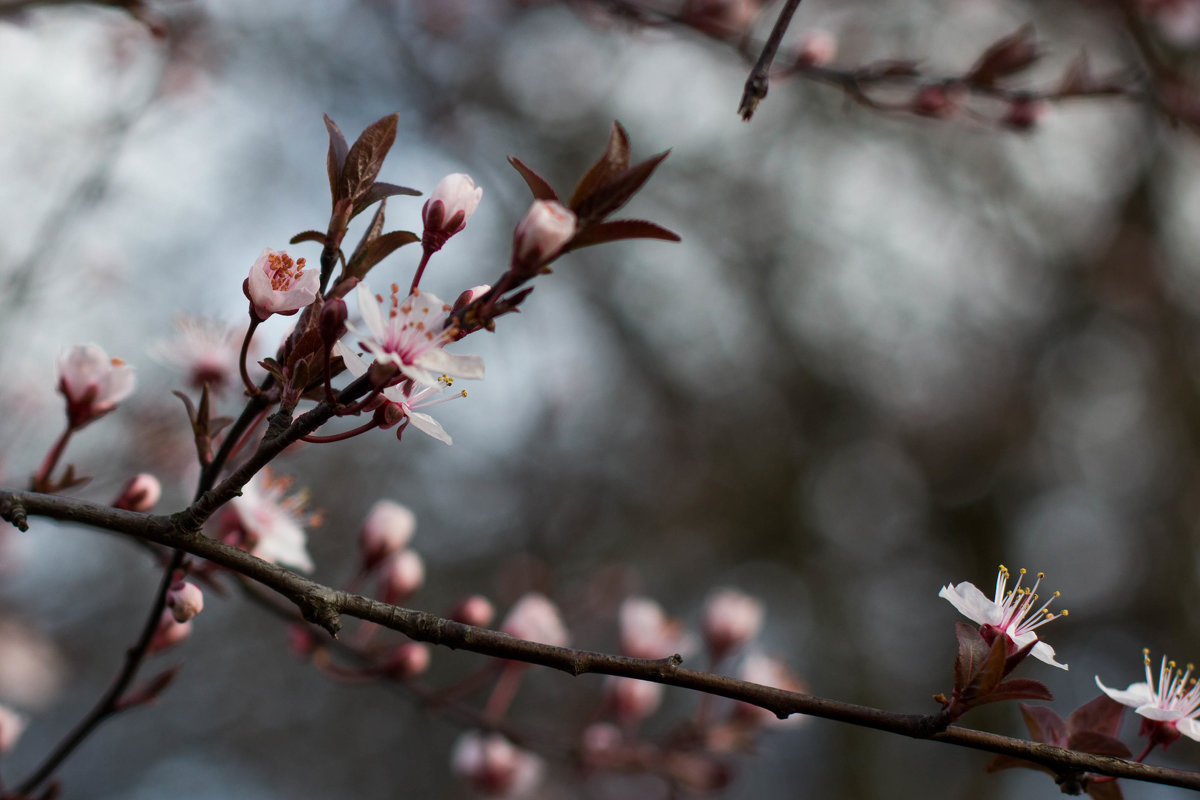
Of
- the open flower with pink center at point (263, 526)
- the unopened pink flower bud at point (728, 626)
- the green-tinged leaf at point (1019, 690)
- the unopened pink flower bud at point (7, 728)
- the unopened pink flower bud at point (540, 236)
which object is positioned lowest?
the unopened pink flower bud at point (7, 728)

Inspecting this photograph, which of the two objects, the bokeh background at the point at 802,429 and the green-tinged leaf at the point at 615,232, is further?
the bokeh background at the point at 802,429

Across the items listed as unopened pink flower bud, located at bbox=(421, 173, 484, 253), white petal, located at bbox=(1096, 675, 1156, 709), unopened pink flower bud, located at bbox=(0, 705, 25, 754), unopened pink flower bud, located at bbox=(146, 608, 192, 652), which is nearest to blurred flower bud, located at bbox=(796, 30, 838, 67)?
unopened pink flower bud, located at bbox=(421, 173, 484, 253)

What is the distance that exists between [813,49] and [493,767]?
1647 millimetres

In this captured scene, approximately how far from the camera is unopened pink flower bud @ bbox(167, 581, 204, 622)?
88cm

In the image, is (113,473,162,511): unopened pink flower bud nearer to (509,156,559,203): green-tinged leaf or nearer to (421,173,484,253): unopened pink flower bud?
(421,173,484,253): unopened pink flower bud

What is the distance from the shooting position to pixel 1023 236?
221 inches

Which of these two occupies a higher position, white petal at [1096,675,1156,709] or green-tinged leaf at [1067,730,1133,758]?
white petal at [1096,675,1156,709]

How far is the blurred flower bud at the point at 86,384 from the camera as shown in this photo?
→ 104 centimetres

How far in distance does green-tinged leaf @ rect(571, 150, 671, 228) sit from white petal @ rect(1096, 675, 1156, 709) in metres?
0.67

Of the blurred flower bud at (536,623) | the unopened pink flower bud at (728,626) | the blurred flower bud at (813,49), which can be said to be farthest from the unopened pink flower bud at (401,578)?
the blurred flower bud at (813,49)

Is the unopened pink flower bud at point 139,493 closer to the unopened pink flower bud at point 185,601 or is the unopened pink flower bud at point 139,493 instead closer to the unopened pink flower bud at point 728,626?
the unopened pink flower bud at point 185,601

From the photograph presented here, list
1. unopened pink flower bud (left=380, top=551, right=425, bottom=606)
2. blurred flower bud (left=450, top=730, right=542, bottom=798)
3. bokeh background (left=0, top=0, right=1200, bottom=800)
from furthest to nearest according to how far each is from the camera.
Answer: bokeh background (left=0, top=0, right=1200, bottom=800) → blurred flower bud (left=450, top=730, right=542, bottom=798) → unopened pink flower bud (left=380, top=551, right=425, bottom=606)

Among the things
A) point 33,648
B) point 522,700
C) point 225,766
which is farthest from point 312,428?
point 225,766

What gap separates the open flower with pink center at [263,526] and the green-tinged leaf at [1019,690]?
0.82 meters
